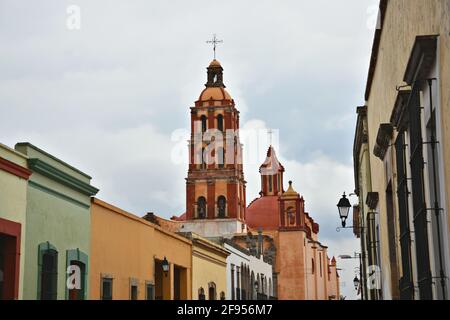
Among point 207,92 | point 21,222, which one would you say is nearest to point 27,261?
point 21,222

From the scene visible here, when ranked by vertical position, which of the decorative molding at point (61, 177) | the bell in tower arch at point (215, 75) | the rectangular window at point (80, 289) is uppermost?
the bell in tower arch at point (215, 75)

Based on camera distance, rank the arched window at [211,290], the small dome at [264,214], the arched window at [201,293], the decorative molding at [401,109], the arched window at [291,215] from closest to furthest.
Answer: the decorative molding at [401,109]
the arched window at [201,293]
the arched window at [211,290]
the arched window at [291,215]
the small dome at [264,214]

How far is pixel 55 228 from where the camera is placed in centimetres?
1232

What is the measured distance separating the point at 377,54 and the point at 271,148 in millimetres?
59656

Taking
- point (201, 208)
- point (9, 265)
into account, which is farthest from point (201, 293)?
point (201, 208)

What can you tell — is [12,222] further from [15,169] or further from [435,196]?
[435,196]

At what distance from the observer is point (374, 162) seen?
12.0 m

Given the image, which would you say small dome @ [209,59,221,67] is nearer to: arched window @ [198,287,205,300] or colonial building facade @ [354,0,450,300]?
arched window @ [198,287,205,300]

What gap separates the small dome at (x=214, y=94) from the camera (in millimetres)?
54062

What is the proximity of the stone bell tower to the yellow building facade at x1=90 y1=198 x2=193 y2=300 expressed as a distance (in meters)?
33.4

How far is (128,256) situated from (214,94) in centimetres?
3899

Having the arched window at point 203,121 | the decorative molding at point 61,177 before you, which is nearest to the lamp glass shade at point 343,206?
the decorative molding at point 61,177

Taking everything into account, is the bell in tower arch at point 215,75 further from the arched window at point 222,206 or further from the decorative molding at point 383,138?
the decorative molding at point 383,138
